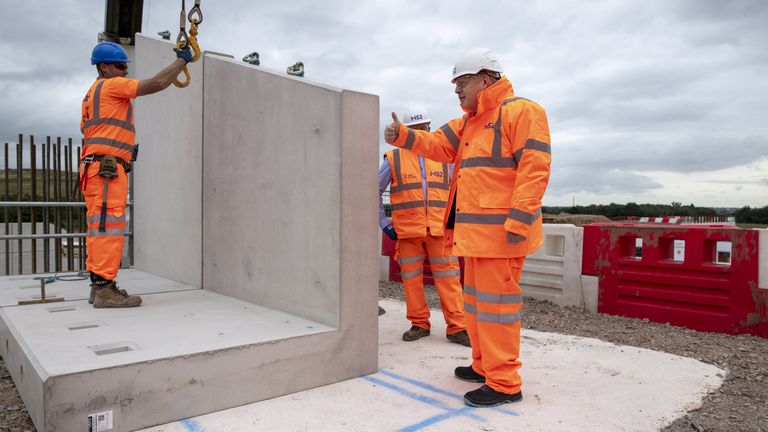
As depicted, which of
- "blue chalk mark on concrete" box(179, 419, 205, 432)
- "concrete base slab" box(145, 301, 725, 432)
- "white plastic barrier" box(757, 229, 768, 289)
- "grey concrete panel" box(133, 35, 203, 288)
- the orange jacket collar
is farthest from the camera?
"grey concrete panel" box(133, 35, 203, 288)

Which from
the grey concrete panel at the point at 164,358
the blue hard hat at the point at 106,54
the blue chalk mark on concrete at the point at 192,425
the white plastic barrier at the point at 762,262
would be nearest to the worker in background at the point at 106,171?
the blue hard hat at the point at 106,54

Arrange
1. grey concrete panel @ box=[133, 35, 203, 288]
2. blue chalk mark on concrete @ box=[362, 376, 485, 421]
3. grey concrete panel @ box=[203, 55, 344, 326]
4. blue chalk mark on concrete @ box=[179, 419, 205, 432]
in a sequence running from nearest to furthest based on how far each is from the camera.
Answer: blue chalk mark on concrete @ box=[179, 419, 205, 432] < blue chalk mark on concrete @ box=[362, 376, 485, 421] < grey concrete panel @ box=[203, 55, 344, 326] < grey concrete panel @ box=[133, 35, 203, 288]

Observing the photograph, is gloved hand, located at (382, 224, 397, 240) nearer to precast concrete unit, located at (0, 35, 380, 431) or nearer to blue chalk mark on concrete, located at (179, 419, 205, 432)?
precast concrete unit, located at (0, 35, 380, 431)

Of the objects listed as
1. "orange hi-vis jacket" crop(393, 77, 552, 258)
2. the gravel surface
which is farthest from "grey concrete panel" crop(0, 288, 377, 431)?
the gravel surface

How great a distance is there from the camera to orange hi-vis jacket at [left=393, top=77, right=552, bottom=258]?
3.18 m

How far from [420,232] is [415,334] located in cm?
92

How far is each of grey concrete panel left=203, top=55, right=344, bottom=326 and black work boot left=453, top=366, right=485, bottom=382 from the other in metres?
0.92

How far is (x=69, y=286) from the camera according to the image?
17.8 feet

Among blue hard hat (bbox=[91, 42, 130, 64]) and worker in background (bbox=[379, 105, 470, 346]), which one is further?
worker in background (bbox=[379, 105, 470, 346])

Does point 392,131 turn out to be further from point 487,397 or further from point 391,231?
point 487,397

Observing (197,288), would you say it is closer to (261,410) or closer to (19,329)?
(19,329)

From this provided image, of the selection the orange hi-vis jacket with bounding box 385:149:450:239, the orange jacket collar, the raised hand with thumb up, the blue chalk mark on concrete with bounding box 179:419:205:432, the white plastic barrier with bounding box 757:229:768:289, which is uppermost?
the orange jacket collar

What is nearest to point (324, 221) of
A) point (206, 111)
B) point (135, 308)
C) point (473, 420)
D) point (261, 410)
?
point (261, 410)

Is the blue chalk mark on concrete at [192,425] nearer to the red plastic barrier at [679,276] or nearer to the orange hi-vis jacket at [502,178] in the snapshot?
the orange hi-vis jacket at [502,178]
